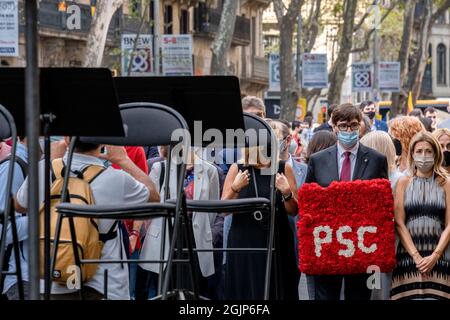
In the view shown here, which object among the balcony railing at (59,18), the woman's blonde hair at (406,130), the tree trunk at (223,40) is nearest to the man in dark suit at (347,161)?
the woman's blonde hair at (406,130)

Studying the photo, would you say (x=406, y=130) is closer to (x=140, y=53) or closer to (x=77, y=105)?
(x=77, y=105)

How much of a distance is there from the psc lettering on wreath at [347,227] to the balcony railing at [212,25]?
5636 centimetres

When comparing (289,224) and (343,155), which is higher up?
→ (343,155)

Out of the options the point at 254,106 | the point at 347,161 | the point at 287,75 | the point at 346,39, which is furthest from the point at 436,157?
Answer: the point at 346,39

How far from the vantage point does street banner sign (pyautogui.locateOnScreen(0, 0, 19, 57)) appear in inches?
932

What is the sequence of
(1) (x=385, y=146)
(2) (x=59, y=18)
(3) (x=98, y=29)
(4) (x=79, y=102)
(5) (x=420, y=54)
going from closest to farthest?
(4) (x=79, y=102) → (1) (x=385, y=146) → (3) (x=98, y=29) → (2) (x=59, y=18) → (5) (x=420, y=54)

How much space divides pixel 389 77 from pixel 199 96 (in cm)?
4706

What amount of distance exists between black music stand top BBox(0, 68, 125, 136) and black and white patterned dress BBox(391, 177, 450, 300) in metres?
3.20

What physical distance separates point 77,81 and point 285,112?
3850 cm

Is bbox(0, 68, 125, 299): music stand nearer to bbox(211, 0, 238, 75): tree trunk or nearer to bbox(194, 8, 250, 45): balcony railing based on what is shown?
bbox(211, 0, 238, 75): tree trunk

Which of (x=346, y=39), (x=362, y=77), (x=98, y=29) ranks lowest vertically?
(x=362, y=77)

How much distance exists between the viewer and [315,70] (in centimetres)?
5334

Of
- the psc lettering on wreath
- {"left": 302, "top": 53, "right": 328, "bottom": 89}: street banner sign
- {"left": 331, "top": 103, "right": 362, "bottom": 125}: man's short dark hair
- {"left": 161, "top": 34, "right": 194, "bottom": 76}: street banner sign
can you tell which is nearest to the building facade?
{"left": 161, "top": 34, "right": 194, "bottom": 76}: street banner sign

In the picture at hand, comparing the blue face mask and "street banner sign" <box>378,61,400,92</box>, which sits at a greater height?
Answer: the blue face mask
